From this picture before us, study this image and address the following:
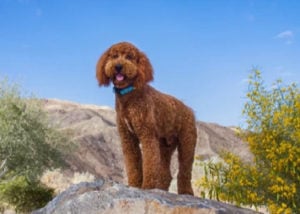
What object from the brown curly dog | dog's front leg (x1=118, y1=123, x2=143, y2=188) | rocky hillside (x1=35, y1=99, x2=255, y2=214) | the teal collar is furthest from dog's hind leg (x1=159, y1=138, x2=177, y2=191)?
the teal collar

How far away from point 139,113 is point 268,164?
3.25 metres

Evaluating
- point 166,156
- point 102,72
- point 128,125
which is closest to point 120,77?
point 102,72

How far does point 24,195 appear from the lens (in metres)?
17.1

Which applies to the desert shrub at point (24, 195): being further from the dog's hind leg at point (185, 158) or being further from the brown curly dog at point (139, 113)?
the brown curly dog at point (139, 113)

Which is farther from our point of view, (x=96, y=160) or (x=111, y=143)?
(x=111, y=143)

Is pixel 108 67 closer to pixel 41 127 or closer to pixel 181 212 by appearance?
pixel 181 212

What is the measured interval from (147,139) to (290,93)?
3.52 m

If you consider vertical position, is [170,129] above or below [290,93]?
below

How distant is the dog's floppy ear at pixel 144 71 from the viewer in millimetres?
6969

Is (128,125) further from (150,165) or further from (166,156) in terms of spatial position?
(166,156)

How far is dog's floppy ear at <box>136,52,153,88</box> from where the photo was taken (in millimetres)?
6969

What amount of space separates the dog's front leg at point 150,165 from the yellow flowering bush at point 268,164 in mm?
1650

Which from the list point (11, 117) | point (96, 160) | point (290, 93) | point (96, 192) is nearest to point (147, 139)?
point (96, 192)

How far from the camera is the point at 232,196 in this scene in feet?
29.2
